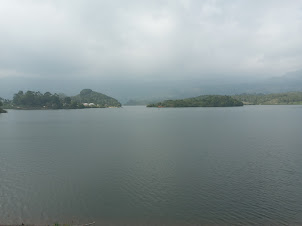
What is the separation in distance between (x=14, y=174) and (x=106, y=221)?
60.7 feet

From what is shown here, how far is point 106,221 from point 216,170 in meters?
17.2

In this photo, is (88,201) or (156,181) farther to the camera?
(156,181)

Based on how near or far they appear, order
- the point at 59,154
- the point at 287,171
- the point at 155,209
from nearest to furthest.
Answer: the point at 155,209 < the point at 287,171 < the point at 59,154

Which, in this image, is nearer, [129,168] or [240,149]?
[129,168]

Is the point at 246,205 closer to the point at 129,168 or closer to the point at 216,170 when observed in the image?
the point at 216,170

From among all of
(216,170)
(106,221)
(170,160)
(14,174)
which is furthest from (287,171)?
(14,174)

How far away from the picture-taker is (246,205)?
2047cm

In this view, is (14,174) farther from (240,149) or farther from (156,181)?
(240,149)

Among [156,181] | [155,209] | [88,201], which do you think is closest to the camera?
[155,209]

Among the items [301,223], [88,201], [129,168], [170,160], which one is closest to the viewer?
[301,223]

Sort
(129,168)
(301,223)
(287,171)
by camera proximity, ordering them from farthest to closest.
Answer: (129,168)
(287,171)
(301,223)

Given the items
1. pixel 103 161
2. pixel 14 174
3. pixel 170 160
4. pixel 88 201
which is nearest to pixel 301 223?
pixel 88 201

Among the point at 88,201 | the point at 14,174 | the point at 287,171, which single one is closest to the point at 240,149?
the point at 287,171

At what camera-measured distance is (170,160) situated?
3594cm
